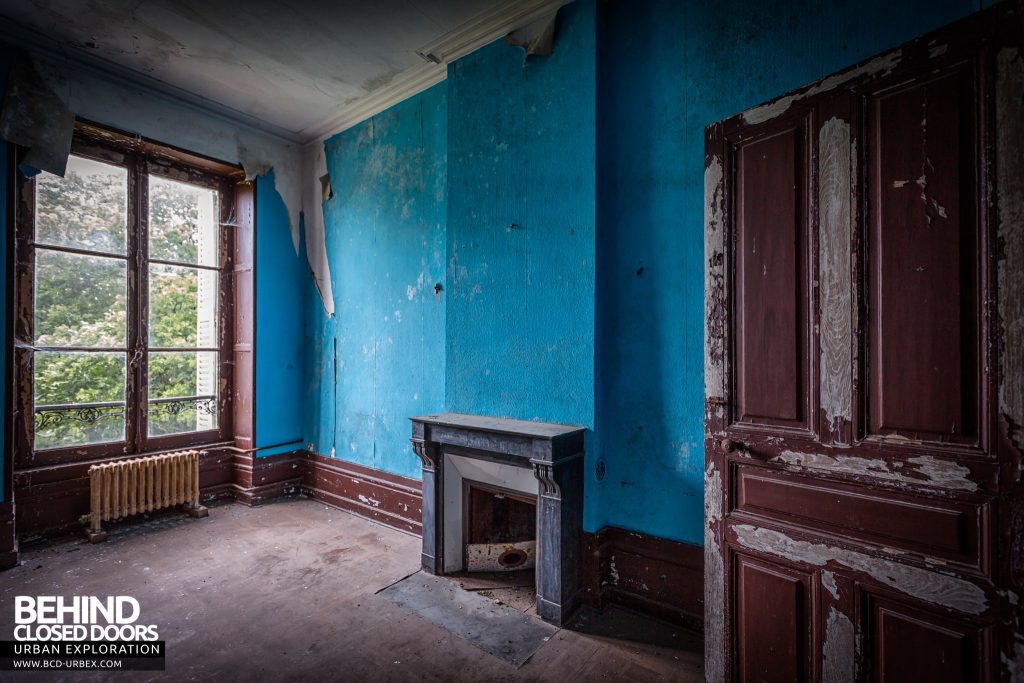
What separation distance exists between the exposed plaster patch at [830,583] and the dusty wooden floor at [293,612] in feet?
2.42

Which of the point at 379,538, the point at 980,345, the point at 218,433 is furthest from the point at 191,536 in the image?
the point at 980,345

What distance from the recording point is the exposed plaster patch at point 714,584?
1.76 m

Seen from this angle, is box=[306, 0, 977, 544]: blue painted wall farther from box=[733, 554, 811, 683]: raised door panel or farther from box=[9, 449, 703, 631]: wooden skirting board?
box=[733, 554, 811, 683]: raised door panel

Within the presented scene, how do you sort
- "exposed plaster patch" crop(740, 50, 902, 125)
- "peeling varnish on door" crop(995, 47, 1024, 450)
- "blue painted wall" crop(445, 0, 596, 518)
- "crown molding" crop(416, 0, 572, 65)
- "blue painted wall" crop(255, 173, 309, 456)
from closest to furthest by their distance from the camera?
"peeling varnish on door" crop(995, 47, 1024, 450) < "exposed plaster patch" crop(740, 50, 902, 125) < "blue painted wall" crop(445, 0, 596, 518) < "crown molding" crop(416, 0, 572, 65) < "blue painted wall" crop(255, 173, 309, 456)

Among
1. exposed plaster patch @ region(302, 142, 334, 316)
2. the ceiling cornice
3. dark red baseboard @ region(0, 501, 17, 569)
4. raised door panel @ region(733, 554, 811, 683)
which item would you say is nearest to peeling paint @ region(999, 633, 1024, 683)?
raised door panel @ region(733, 554, 811, 683)

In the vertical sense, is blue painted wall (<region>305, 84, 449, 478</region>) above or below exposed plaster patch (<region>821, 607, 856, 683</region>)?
above

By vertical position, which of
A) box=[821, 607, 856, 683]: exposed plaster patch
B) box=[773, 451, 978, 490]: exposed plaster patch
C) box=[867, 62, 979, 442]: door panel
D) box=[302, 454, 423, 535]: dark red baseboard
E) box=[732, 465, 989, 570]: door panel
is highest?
box=[867, 62, 979, 442]: door panel

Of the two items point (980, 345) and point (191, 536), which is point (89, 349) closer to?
point (191, 536)

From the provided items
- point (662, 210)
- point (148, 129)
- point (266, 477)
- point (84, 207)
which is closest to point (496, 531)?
point (662, 210)

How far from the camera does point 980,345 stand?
1272 millimetres

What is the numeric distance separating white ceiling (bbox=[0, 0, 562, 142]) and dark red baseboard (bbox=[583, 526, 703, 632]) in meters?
2.78

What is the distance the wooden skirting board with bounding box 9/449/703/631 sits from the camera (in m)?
2.26

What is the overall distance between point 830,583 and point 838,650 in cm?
21

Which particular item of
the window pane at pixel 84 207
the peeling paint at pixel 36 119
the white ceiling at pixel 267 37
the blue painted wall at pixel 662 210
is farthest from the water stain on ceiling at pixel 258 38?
the blue painted wall at pixel 662 210
